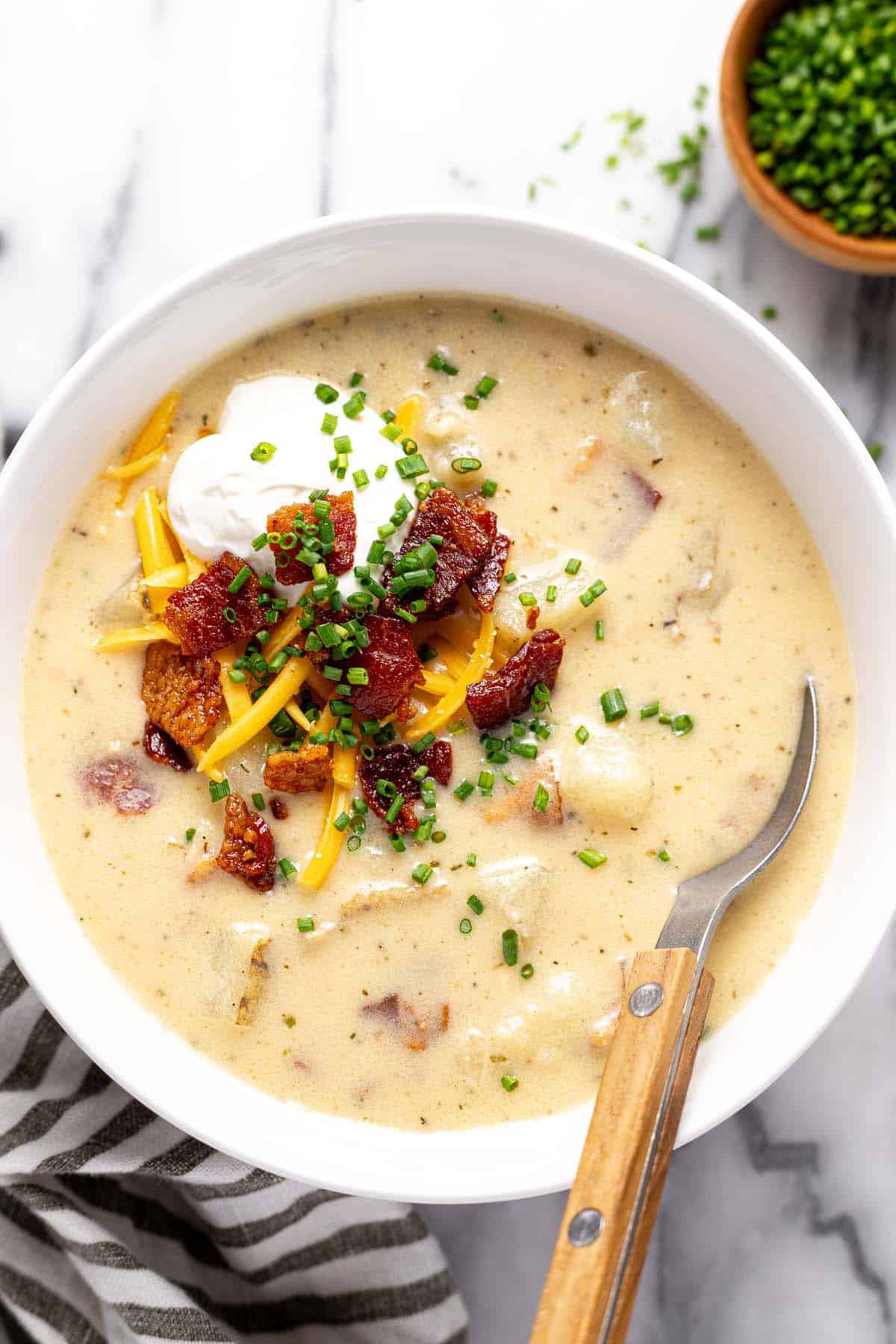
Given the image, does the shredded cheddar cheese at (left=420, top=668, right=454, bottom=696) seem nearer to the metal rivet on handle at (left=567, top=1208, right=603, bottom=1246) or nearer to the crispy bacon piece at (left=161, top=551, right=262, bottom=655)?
the crispy bacon piece at (left=161, top=551, right=262, bottom=655)

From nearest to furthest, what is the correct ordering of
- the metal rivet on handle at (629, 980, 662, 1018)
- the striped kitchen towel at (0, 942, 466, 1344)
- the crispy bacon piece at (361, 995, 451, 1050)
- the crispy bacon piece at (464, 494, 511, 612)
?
the metal rivet on handle at (629, 980, 662, 1018) → the crispy bacon piece at (464, 494, 511, 612) → the crispy bacon piece at (361, 995, 451, 1050) → the striped kitchen towel at (0, 942, 466, 1344)

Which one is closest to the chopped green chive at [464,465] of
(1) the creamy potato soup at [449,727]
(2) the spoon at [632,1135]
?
(1) the creamy potato soup at [449,727]

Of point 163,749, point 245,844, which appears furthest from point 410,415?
point 245,844

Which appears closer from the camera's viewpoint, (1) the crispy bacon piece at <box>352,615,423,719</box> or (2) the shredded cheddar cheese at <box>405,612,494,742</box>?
(1) the crispy bacon piece at <box>352,615,423,719</box>

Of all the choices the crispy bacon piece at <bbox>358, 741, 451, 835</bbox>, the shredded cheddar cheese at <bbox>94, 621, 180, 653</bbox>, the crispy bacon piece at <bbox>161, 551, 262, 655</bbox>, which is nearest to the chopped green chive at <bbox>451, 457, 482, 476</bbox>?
the crispy bacon piece at <bbox>161, 551, 262, 655</bbox>

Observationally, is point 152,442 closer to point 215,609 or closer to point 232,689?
point 215,609

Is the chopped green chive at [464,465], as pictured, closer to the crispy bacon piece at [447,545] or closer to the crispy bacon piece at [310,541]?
the crispy bacon piece at [447,545]

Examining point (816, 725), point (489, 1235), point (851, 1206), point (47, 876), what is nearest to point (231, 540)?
point (47, 876)

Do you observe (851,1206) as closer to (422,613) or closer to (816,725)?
(816,725)
